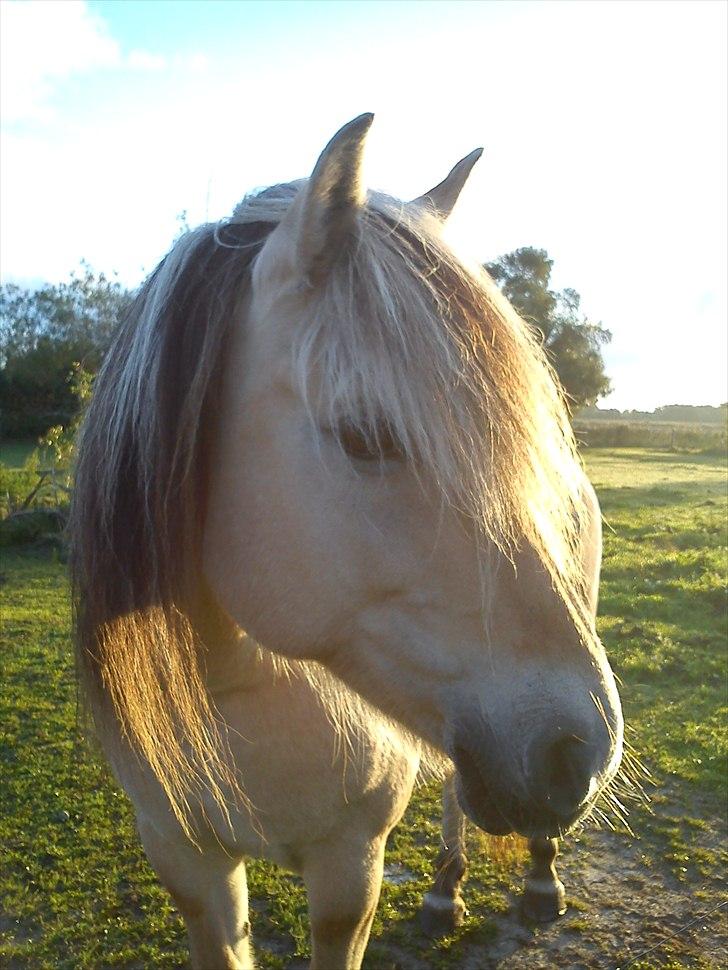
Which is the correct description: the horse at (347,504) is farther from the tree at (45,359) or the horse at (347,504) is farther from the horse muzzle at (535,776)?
the tree at (45,359)

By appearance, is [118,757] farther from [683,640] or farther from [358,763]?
[683,640]

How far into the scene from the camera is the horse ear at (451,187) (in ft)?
6.23

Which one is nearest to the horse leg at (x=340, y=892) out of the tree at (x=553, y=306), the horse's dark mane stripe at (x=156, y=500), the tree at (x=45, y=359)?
the horse's dark mane stripe at (x=156, y=500)

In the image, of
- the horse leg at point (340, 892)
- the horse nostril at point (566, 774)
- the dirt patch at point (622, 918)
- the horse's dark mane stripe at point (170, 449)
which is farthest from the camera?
the dirt patch at point (622, 918)

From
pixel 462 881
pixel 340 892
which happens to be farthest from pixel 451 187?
pixel 462 881

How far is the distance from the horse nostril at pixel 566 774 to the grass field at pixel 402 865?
66.1 inches

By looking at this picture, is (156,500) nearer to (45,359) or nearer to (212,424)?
(212,424)

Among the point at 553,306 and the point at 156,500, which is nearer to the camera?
the point at 156,500

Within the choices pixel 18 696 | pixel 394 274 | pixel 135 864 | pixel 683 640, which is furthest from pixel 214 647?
pixel 683 640

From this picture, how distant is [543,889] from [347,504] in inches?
116

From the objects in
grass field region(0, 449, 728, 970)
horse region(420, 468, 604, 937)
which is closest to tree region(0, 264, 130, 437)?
grass field region(0, 449, 728, 970)

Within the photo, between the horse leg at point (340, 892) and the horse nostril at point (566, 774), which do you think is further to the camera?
the horse leg at point (340, 892)

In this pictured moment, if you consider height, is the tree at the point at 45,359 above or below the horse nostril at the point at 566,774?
above

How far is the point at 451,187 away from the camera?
1934 mm
